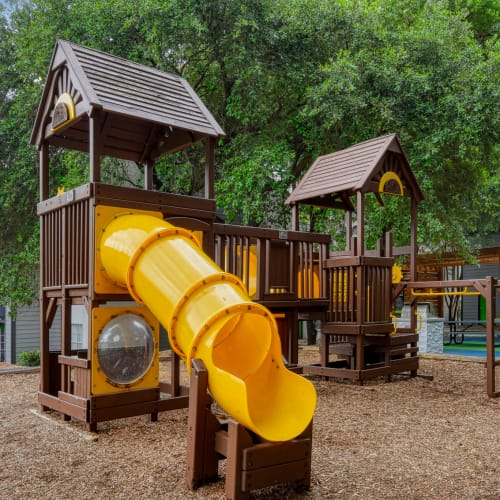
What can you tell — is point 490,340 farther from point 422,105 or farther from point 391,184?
point 422,105

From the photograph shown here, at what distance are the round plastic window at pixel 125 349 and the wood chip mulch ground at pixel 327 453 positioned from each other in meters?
0.52

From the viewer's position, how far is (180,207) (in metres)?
5.99

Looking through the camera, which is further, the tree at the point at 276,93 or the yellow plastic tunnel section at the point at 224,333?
the tree at the point at 276,93

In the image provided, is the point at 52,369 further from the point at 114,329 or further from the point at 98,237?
the point at 98,237

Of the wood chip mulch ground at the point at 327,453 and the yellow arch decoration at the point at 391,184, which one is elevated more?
the yellow arch decoration at the point at 391,184

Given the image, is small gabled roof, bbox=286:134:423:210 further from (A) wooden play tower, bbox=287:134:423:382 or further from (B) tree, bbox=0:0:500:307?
(B) tree, bbox=0:0:500:307

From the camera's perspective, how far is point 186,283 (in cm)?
411

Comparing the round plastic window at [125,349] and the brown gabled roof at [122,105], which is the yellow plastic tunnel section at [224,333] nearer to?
the round plastic window at [125,349]

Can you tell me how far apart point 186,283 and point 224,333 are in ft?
1.45

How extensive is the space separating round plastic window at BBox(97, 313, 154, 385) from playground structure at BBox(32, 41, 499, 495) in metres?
0.01

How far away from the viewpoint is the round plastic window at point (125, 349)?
540 cm

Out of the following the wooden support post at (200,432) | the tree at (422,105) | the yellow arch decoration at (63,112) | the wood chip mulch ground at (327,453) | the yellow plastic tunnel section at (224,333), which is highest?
the tree at (422,105)

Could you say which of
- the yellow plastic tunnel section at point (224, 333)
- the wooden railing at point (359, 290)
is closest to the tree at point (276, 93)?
the wooden railing at point (359, 290)

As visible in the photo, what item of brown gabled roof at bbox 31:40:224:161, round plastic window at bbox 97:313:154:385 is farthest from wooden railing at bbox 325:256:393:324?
round plastic window at bbox 97:313:154:385
